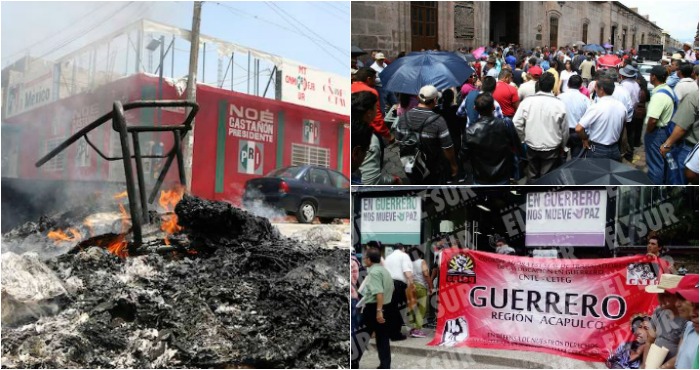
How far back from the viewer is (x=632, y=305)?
17.1 ft

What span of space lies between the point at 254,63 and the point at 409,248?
2.05 m

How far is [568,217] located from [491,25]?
1.73 meters

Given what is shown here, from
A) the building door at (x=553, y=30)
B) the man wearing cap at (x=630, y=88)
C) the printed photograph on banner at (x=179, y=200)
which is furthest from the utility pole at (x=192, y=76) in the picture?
the man wearing cap at (x=630, y=88)

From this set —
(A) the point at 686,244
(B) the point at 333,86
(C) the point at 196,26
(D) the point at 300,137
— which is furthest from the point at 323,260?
(A) the point at 686,244

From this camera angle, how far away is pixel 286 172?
5965mm

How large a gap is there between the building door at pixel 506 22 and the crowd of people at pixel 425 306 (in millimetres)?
1608

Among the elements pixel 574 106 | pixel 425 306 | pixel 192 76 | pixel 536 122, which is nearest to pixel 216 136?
pixel 192 76

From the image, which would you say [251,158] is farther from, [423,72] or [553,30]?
[553,30]

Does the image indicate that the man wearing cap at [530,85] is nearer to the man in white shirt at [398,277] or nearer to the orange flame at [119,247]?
the man in white shirt at [398,277]

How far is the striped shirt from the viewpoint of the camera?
5.32 meters

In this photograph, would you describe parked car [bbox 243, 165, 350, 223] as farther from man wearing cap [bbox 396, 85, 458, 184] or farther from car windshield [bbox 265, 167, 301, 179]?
man wearing cap [bbox 396, 85, 458, 184]

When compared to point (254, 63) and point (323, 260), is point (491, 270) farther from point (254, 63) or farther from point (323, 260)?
point (254, 63)

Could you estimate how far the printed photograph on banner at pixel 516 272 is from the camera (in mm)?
5148

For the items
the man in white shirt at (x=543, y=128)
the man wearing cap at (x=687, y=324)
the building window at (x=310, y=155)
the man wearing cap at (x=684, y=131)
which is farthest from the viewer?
the building window at (x=310, y=155)
